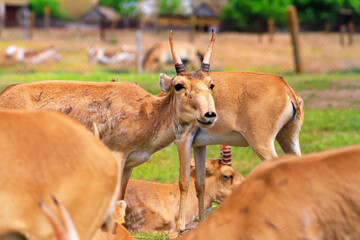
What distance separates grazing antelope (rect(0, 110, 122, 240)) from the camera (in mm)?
3355

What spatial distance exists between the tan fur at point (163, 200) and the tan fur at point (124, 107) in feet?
4.95

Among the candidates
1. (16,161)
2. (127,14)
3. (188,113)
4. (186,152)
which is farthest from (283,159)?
(127,14)

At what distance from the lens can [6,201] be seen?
3.32m

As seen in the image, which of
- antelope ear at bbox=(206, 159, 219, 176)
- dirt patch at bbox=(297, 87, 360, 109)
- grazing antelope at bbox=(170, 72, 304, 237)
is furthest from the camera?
dirt patch at bbox=(297, 87, 360, 109)

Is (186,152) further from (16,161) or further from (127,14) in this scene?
(127,14)

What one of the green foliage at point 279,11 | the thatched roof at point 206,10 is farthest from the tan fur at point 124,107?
the thatched roof at point 206,10

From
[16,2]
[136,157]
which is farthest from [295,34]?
[16,2]

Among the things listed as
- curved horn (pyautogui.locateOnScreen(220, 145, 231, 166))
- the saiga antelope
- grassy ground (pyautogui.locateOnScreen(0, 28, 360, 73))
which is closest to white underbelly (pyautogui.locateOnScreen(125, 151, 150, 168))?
curved horn (pyautogui.locateOnScreen(220, 145, 231, 166))

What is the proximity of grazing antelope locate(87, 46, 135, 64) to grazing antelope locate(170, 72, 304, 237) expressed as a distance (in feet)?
65.4

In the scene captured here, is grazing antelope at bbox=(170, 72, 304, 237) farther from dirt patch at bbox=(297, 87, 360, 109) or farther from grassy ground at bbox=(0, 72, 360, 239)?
dirt patch at bbox=(297, 87, 360, 109)

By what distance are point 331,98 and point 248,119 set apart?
8.45 m

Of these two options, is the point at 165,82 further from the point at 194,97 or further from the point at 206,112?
the point at 206,112

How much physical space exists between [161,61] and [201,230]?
21.6 m

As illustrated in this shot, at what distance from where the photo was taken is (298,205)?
11.8 feet
